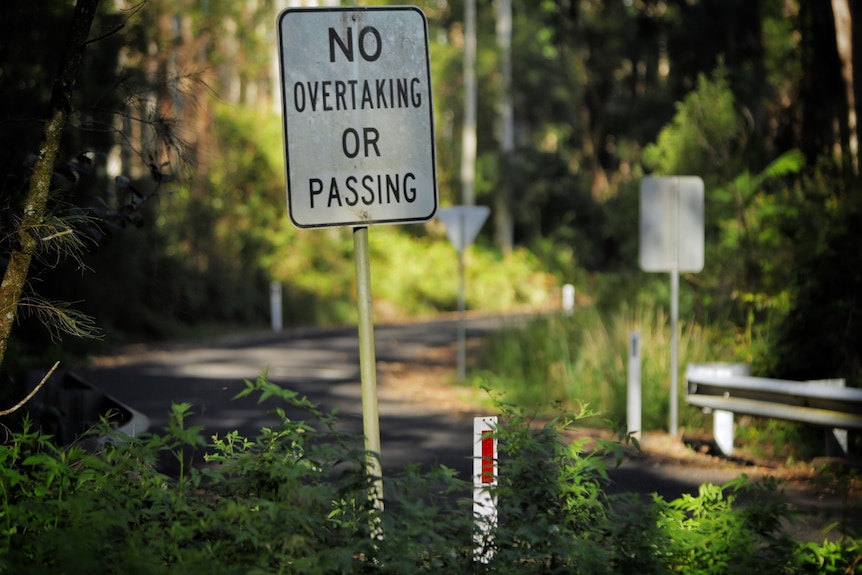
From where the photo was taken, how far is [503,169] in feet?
162

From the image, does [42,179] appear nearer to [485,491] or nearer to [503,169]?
[485,491]

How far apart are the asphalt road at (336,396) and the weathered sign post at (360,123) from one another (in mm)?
756

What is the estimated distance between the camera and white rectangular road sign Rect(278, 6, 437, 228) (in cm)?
545

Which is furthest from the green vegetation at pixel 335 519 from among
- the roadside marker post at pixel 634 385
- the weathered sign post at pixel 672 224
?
the weathered sign post at pixel 672 224

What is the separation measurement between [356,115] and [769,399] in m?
6.40

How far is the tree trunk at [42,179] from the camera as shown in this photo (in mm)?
6117

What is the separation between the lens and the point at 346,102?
5496 millimetres

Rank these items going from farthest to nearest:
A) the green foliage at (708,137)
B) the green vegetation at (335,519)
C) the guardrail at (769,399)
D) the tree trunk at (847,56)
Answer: the green foliage at (708,137) < the tree trunk at (847,56) < the guardrail at (769,399) < the green vegetation at (335,519)

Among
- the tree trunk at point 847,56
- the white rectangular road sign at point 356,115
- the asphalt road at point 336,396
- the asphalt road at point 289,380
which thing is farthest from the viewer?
the tree trunk at point 847,56

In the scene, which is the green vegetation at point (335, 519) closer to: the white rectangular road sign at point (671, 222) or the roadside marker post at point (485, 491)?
the roadside marker post at point (485, 491)

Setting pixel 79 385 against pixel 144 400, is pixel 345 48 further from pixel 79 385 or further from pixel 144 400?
pixel 144 400

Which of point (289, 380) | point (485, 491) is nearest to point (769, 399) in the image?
point (485, 491)

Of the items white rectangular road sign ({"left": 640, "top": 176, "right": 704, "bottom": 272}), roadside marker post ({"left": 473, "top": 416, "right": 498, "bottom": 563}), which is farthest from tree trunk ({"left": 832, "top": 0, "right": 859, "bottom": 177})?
roadside marker post ({"left": 473, "top": 416, "right": 498, "bottom": 563})

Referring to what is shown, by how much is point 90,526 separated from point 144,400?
11048mm
